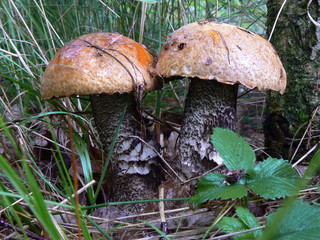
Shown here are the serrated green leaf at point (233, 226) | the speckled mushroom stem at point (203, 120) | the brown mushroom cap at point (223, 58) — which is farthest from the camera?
the speckled mushroom stem at point (203, 120)

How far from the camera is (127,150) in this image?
5.90ft

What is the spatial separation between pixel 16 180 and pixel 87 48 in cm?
90

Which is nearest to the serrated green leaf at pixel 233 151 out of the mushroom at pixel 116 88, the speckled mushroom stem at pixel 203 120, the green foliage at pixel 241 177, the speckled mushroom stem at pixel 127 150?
the green foliage at pixel 241 177

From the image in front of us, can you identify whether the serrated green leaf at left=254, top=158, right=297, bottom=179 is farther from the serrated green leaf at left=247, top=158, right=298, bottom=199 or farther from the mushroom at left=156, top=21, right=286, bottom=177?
the mushroom at left=156, top=21, right=286, bottom=177

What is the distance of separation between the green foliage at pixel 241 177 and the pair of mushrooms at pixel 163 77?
285 millimetres

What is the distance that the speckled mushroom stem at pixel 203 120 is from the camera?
1.67m

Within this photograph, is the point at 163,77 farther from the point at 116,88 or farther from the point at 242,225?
the point at 242,225

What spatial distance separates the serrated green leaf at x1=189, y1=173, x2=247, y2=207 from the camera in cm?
115

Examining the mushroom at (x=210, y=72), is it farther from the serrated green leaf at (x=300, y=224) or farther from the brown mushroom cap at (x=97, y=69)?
the serrated green leaf at (x=300, y=224)

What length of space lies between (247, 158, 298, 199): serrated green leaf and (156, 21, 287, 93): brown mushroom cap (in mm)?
364

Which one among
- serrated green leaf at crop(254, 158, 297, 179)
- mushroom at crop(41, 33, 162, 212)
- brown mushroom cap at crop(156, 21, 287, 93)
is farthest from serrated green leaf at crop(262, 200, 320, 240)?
mushroom at crop(41, 33, 162, 212)

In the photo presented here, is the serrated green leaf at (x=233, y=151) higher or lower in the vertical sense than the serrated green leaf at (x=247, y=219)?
higher

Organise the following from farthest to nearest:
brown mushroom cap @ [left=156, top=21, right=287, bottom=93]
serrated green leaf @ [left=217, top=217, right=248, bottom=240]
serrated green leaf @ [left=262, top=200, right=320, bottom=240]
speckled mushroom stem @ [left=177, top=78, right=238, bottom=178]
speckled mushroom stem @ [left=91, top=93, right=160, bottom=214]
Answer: speckled mushroom stem @ [left=91, top=93, right=160, bottom=214], speckled mushroom stem @ [left=177, top=78, right=238, bottom=178], brown mushroom cap @ [left=156, top=21, right=287, bottom=93], serrated green leaf @ [left=217, top=217, right=248, bottom=240], serrated green leaf @ [left=262, top=200, right=320, bottom=240]

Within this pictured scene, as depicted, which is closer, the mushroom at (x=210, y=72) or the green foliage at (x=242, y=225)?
the green foliage at (x=242, y=225)
